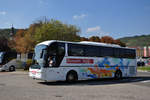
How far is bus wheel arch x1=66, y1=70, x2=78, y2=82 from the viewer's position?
46.9 ft

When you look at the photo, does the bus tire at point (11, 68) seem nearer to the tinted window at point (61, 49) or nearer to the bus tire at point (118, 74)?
the tinted window at point (61, 49)

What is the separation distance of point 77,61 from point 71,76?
51.7 inches

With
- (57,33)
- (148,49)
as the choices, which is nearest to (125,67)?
(57,33)

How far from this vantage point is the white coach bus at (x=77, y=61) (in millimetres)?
13281


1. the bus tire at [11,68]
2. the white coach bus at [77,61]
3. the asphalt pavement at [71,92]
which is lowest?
the asphalt pavement at [71,92]

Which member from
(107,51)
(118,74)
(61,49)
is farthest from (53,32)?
(61,49)

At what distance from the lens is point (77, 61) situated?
14719 millimetres

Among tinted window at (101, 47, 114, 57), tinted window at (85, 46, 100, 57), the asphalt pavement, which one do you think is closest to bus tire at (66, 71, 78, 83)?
the asphalt pavement

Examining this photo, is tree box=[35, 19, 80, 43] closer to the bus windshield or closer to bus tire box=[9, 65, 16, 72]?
bus tire box=[9, 65, 16, 72]

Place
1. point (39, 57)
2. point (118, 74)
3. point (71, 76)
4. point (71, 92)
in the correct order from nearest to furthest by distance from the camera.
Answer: point (71, 92) → point (39, 57) → point (71, 76) → point (118, 74)

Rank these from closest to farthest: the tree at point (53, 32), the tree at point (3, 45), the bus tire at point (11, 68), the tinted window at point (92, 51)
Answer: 1. the tinted window at point (92, 51)
2. the bus tire at point (11, 68)
3. the tree at point (53, 32)
4. the tree at point (3, 45)

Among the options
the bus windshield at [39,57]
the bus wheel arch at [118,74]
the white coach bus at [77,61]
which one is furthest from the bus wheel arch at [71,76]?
the bus wheel arch at [118,74]

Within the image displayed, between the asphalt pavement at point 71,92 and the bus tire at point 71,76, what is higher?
the bus tire at point 71,76

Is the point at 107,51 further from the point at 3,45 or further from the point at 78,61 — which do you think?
the point at 3,45
